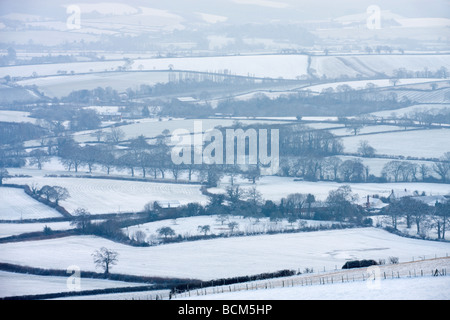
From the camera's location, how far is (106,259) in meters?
11.4

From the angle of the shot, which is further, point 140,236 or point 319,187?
point 319,187

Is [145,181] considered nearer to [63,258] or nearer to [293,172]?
[293,172]

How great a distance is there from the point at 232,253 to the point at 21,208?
16.0ft

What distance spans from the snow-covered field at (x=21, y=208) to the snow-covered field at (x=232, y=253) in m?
1.88

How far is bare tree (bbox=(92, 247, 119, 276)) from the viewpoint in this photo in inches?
445

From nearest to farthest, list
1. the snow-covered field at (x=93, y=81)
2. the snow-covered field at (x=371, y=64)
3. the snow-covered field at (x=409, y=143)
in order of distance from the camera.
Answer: the snow-covered field at (x=409, y=143) < the snow-covered field at (x=93, y=81) < the snow-covered field at (x=371, y=64)

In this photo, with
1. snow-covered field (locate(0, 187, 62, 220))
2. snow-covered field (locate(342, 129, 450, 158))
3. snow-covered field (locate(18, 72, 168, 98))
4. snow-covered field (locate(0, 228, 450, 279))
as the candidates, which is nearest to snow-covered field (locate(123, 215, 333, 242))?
snow-covered field (locate(0, 228, 450, 279))

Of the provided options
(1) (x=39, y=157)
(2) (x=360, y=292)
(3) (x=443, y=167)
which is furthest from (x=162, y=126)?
(2) (x=360, y=292)

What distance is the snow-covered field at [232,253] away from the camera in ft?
37.4

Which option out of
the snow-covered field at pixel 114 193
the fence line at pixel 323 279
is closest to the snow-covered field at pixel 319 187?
the snow-covered field at pixel 114 193

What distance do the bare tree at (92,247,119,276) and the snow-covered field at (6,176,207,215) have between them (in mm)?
3470

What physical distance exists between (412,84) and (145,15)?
2428 centimetres

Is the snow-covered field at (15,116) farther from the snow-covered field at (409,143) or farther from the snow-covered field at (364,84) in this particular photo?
the snow-covered field at (364,84)

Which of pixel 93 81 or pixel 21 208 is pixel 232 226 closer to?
pixel 21 208
